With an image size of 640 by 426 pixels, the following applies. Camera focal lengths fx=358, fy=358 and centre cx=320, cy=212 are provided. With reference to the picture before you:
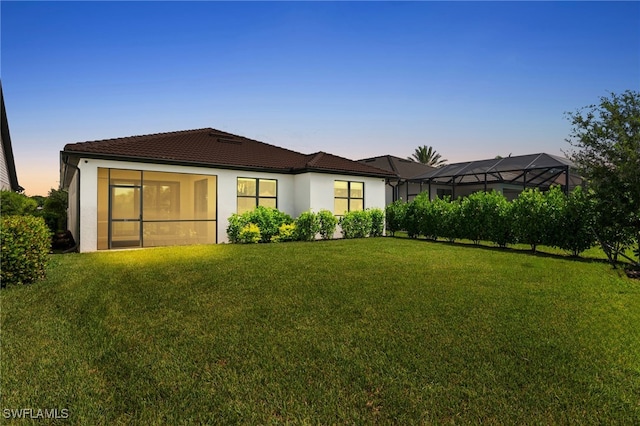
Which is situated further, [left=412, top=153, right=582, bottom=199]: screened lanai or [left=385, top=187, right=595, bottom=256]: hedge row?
[left=412, top=153, right=582, bottom=199]: screened lanai

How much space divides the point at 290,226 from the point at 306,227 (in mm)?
641

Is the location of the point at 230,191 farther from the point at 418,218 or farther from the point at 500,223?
the point at 500,223

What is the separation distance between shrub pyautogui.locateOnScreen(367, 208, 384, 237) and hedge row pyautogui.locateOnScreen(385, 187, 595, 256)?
3.21 ft

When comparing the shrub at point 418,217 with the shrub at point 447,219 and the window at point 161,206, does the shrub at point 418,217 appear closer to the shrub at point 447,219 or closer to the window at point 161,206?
the shrub at point 447,219

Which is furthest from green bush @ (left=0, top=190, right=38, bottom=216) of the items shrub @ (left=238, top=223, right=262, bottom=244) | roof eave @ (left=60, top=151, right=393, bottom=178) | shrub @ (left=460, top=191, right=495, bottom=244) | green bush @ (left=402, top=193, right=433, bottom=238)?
shrub @ (left=460, top=191, right=495, bottom=244)

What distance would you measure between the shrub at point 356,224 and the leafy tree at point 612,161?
816 centimetres

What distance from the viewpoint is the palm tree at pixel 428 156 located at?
4672 centimetres

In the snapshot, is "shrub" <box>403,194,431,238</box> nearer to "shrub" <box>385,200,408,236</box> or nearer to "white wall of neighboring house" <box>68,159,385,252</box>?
"shrub" <box>385,200,408,236</box>

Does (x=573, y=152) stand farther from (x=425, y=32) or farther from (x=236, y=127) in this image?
(x=236, y=127)

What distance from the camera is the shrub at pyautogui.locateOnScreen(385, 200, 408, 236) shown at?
53.2ft

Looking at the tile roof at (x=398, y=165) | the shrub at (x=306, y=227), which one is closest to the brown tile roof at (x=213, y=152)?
the shrub at (x=306, y=227)

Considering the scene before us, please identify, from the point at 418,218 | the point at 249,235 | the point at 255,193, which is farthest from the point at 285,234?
the point at 418,218

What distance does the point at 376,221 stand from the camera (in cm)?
1653

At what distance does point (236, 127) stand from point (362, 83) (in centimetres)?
729
